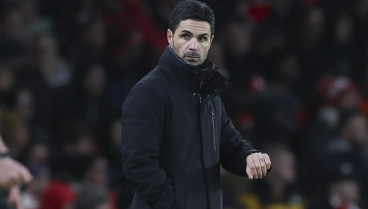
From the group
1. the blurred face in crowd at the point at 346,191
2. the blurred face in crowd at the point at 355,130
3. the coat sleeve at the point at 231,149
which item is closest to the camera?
the coat sleeve at the point at 231,149

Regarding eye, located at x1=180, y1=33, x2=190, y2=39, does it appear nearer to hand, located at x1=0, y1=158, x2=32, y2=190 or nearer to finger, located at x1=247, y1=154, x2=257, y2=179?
finger, located at x1=247, y1=154, x2=257, y2=179

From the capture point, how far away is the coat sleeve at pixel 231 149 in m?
4.64

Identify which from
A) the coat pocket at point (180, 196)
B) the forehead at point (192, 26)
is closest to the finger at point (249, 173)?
the coat pocket at point (180, 196)

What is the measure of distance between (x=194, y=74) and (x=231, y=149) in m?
0.44

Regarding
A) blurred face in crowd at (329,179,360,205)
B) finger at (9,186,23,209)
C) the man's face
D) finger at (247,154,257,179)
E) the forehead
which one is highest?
the forehead

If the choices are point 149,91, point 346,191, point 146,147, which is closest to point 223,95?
point 346,191

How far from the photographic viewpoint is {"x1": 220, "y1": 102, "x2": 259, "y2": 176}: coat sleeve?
4.64 meters

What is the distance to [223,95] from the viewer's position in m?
9.16

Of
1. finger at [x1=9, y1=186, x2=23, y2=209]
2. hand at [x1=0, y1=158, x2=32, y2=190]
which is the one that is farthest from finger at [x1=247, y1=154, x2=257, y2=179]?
hand at [x1=0, y1=158, x2=32, y2=190]

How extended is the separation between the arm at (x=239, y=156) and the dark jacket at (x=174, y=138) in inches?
0.6

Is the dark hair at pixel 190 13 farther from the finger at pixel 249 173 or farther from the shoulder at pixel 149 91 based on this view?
the finger at pixel 249 173

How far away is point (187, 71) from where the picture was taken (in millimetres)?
4477

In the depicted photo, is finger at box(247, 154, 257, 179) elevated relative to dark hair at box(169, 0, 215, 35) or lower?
lower

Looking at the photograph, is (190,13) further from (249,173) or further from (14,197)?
(14,197)
